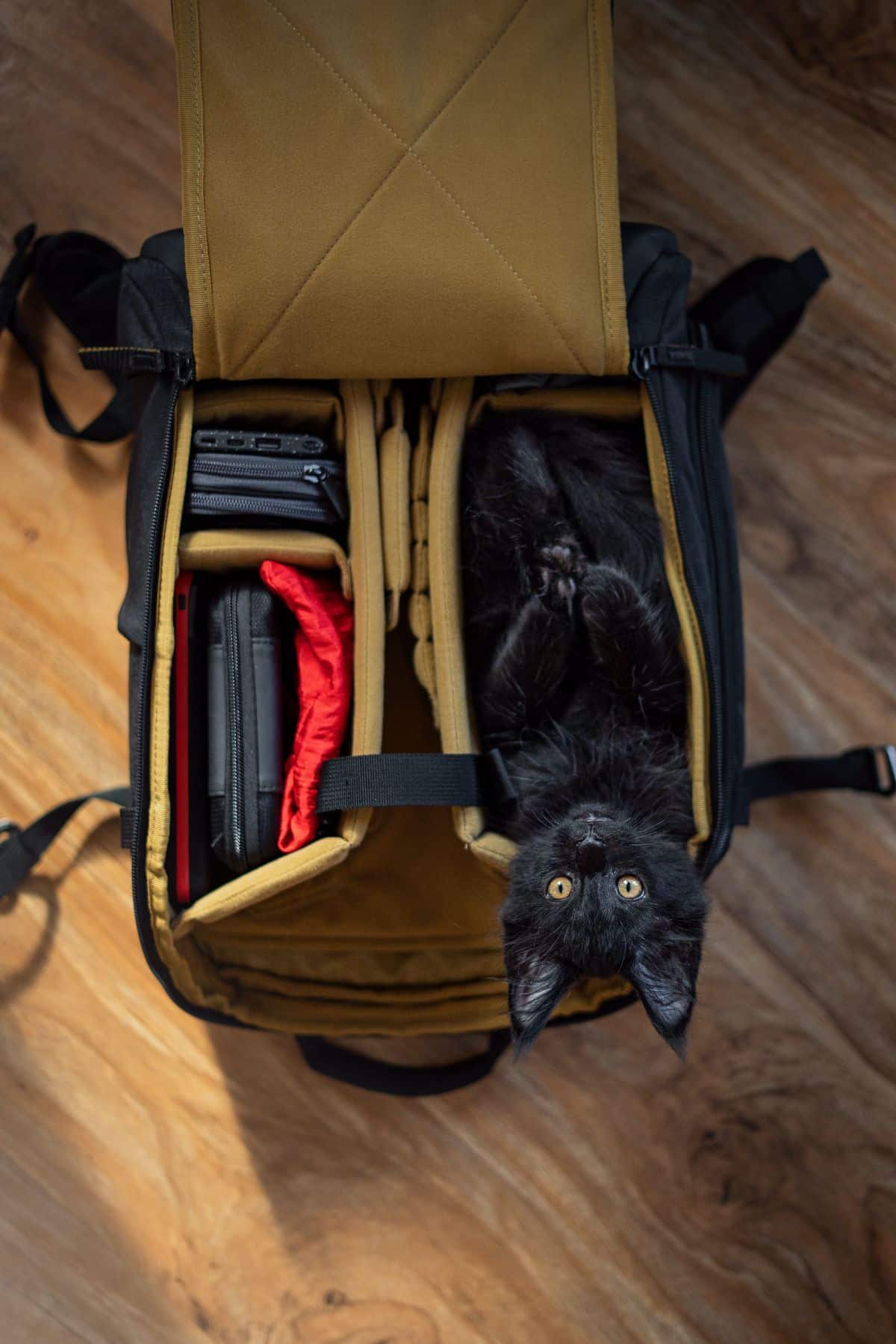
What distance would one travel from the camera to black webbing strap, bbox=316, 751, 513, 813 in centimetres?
100

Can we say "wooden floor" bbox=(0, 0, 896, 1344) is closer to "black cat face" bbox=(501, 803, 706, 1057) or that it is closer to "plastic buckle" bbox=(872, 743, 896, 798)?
"plastic buckle" bbox=(872, 743, 896, 798)

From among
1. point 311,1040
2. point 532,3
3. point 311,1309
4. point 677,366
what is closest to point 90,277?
point 532,3

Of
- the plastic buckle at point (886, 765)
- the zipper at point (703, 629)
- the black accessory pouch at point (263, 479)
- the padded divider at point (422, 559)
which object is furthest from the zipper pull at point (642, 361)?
the plastic buckle at point (886, 765)

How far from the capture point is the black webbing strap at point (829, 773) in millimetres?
1271

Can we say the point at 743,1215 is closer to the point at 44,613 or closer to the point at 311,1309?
the point at 311,1309

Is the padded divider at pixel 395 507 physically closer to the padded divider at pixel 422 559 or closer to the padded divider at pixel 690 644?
the padded divider at pixel 422 559

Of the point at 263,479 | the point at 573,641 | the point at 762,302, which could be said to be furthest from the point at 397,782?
the point at 762,302

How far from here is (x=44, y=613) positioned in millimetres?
1276

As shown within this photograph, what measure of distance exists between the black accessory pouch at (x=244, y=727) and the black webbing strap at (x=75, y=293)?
0.33m

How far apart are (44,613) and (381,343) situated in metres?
0.61

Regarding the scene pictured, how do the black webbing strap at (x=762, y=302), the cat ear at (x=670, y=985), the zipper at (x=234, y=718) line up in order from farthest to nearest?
1. the black webbing strap at (x=762, y=302)
2. the zipper at (x=234, y=718)
3. the cat ear at (x=670, y=985)

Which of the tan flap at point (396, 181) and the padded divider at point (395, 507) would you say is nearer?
the tan flap at point (396, 181)

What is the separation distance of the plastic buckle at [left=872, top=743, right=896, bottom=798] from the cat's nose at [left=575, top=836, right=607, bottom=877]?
0.53m

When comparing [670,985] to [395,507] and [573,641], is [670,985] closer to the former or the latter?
[573,641]
